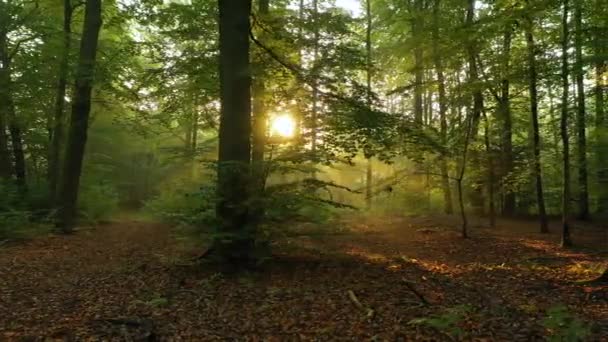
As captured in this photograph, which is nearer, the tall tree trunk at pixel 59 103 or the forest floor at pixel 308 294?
the forest floor at pixel 308 294

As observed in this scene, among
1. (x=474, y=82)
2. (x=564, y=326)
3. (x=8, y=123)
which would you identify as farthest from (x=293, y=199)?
(x=8, y=123)

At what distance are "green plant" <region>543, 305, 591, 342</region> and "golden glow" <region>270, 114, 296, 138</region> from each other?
5.51 metres

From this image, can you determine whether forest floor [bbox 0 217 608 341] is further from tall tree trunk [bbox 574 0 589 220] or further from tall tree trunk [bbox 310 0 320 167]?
tall tree trunk [bbox 574 0 589 220]

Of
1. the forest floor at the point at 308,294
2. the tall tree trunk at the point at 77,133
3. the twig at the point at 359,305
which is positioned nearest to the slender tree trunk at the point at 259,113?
the forest floor at the point at 308,294

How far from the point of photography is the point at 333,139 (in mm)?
8820

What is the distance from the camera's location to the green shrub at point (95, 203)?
16273mm

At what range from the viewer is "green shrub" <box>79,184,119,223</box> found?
1627 cm

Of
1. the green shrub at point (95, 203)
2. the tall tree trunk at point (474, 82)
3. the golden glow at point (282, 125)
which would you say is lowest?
the green shrub at point (95, 203)

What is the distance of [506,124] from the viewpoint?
15.9m

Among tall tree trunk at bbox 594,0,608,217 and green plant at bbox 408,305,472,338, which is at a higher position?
tall tree trunk at bbox 594,0,608,217

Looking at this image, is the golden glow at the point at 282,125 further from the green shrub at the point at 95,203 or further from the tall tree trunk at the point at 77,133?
the green shrub at the point at 95,203

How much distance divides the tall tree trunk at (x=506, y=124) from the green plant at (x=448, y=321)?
726 centimetres

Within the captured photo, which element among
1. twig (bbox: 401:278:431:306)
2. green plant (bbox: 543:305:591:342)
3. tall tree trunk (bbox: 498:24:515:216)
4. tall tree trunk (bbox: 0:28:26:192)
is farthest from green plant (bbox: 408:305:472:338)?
tall tree trunk (bbox: 0:28:26:192)

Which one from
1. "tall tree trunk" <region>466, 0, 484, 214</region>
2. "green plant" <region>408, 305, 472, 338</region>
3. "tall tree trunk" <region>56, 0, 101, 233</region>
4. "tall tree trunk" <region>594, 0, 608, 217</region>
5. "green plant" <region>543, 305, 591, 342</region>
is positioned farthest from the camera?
"tall tree trunk" <region>56, 0, 101, 233</region>
